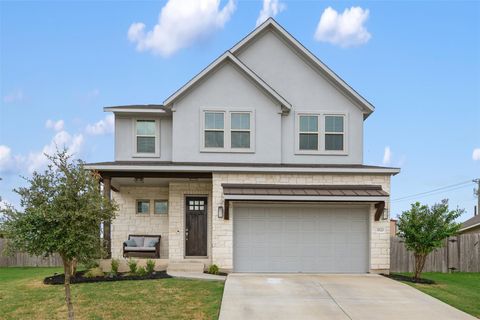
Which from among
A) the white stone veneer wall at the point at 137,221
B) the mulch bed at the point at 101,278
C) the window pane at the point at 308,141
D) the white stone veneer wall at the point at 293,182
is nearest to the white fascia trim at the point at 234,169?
the white stone veneer wall at the point at 293,182

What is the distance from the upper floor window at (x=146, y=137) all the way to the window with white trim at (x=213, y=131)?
2259mm

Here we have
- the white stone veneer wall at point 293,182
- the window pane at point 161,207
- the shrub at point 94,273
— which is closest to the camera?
the shrub at point 94,273

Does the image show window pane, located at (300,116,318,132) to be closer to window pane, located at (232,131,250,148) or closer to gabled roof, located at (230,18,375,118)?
gabled roof, located at (230,18,375,118)

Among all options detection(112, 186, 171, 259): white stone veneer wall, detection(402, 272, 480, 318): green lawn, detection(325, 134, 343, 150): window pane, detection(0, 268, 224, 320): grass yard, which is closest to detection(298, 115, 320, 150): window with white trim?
detection(325, 134, 343, 150): window pane

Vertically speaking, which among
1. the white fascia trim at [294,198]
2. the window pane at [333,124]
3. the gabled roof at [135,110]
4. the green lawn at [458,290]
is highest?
the gabled roof at [135,110]

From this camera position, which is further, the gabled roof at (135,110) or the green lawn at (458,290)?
the gabled roof at (135,110)

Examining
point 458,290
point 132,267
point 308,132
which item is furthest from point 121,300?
point 458,290

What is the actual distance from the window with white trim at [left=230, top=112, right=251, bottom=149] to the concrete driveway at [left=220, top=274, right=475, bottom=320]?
517 cm

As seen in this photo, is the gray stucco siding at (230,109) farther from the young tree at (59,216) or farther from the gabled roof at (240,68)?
the young tree at (59,216)

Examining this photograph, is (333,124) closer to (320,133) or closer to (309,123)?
(320,133)

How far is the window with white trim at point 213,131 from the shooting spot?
1795 centimetres

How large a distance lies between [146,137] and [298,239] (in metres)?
7.21

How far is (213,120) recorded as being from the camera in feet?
59.1

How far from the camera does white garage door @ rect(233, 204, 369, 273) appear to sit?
17.0 m
